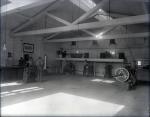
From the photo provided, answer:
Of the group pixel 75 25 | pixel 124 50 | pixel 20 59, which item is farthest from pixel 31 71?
pixel 124 50

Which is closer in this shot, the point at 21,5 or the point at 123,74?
the point at 21,5

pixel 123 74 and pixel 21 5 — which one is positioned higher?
pixel 21 5

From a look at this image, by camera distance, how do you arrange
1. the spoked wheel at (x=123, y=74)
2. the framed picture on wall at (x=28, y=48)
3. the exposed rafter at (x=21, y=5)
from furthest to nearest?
the framed picture on wall at (x=28, y=48)
the spoked wheel at (x=123, y=74)
the exposed rafter at (x=21, y=5)

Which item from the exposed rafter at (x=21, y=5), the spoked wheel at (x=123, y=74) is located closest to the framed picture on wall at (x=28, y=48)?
the exposed rafter at (x=21, y=5)

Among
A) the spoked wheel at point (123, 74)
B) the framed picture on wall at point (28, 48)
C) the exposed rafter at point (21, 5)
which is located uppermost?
the exposed rafter at point (21, 5)

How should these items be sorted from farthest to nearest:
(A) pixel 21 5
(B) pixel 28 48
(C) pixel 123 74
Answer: (B) pixel 28 48, (C) pixel 123 74, (A) pixel 21 5

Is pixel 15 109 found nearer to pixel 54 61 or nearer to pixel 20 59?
pixel 20 59

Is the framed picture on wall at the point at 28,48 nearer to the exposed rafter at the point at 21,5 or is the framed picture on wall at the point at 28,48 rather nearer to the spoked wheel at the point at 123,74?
the exposed rafter at the point at 21,5

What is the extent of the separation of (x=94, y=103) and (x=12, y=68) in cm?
552

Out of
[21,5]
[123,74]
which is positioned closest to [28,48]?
[21,5]

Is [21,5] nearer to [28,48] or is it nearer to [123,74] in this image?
[123,74]

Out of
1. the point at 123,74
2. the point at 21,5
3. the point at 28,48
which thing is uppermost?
the point at 21,5

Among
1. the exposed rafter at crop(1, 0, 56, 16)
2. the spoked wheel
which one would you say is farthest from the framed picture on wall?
the spoked wheel

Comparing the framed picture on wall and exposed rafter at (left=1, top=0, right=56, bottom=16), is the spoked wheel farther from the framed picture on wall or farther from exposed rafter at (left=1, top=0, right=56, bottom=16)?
the framed picture on wall
